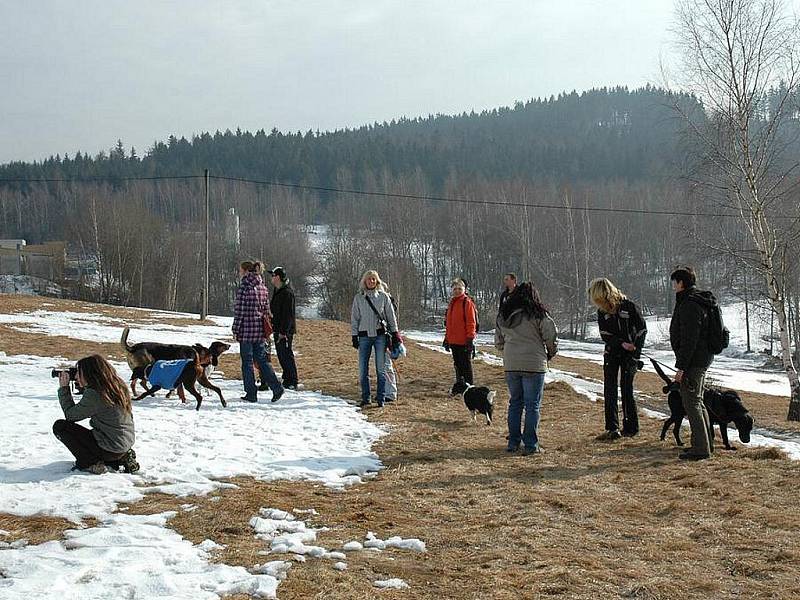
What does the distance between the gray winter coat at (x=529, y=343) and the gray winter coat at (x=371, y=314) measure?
2752 mm

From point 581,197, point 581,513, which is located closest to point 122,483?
point 581,513

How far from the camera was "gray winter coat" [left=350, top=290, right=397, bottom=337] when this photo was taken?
1030 cm

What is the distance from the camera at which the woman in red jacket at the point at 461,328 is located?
36.2ft

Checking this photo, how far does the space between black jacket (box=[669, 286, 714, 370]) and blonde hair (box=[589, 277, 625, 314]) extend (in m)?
1.00

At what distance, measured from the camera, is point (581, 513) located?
557 cm

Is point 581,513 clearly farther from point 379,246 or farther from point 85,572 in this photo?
point 379,246

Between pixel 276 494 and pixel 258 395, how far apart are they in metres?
5.41

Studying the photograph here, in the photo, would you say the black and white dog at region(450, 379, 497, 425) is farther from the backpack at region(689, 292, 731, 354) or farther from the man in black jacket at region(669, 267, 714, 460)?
the backpack at region(689, 292, 731, 354)

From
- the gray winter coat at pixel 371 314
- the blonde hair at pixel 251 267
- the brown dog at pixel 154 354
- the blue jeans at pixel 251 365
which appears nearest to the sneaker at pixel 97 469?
the brown dog at pixel 154 354

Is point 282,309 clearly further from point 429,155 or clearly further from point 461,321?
point 429,155

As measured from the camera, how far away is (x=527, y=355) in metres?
7.81

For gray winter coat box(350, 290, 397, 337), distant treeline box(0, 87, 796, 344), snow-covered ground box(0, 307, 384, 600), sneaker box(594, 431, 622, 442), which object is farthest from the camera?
distant treeline box(0, 87, 796, 344)

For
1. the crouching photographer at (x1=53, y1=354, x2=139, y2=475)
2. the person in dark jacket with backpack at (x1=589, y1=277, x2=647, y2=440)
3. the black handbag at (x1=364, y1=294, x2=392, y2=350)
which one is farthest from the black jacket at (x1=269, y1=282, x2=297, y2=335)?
the crouching photographer at (x1=53, y1=354, x2=139, y2=475)

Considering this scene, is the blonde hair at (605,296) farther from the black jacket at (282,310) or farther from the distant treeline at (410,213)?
the distant treeline at (410,213)
